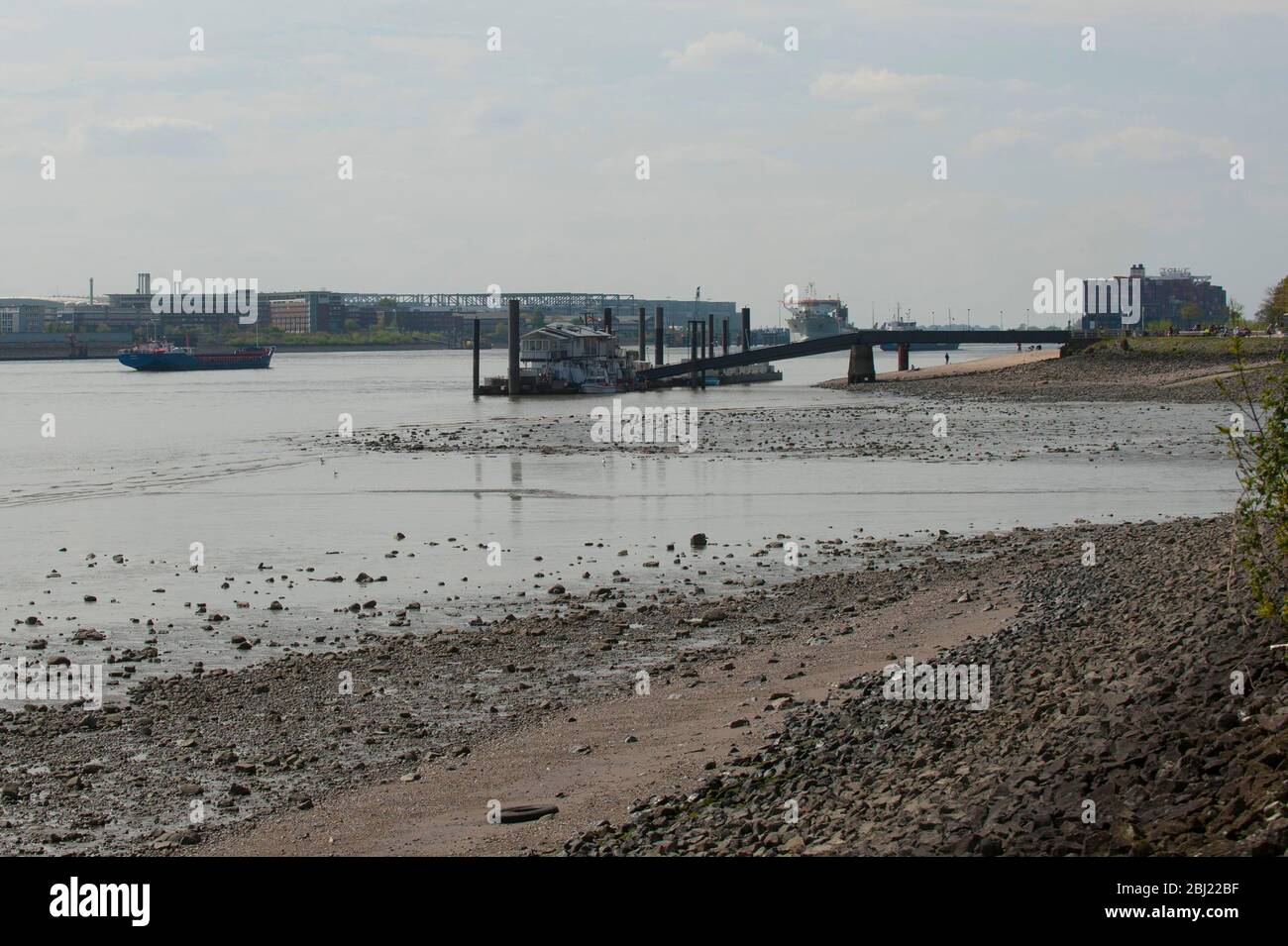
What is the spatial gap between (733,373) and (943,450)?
87.6m

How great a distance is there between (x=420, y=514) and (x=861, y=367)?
298 ft

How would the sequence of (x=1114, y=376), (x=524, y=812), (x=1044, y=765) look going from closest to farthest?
(x=1044, y=765) → (x=524, y=812) → (x=1114, y=376)

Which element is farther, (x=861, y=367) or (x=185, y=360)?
(x=185, y=360)

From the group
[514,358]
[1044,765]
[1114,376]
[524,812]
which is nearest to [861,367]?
[1114,376]

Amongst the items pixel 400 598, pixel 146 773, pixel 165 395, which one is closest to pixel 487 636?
pixel 400 598

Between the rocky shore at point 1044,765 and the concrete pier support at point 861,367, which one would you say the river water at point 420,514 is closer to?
the rocky shore at point 1044,765

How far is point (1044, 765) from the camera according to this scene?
9617 mm

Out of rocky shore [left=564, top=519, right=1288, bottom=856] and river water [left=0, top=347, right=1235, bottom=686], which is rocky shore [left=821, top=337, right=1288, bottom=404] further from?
rocky shore [left=564, top=519, right=1288, bottom=856]

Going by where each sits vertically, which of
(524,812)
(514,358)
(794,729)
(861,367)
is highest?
(514,358)

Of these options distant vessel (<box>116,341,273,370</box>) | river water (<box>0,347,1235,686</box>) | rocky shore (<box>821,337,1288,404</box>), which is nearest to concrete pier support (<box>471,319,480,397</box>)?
rocky shore (<box>821,337,1288,404</box>)

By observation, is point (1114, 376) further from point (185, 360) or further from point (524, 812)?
point (185, 360)

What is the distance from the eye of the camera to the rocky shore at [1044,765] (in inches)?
332
